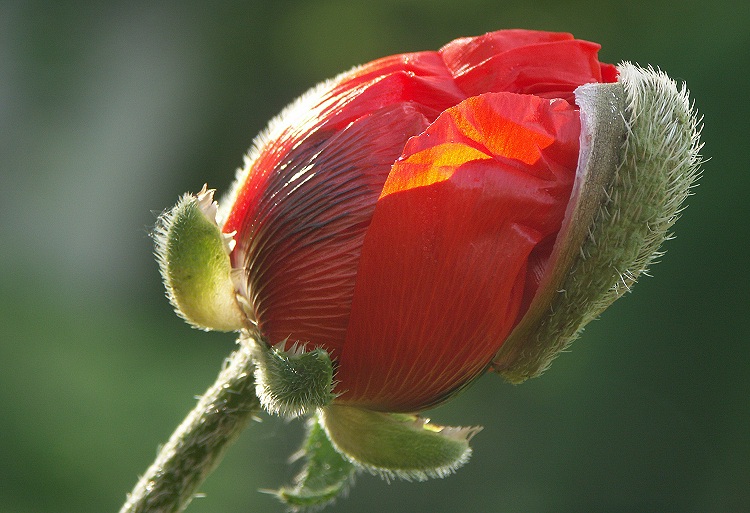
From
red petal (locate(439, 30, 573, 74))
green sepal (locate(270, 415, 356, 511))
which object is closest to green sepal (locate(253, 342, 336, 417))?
green sepal (locate(270, 415, 356, 511))

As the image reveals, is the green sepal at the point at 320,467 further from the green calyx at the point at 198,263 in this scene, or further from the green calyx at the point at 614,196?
A: the green calyx at the point at 614,196

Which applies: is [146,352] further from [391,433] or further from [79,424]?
[391,433]

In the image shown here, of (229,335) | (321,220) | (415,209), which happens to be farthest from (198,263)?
(229,335)

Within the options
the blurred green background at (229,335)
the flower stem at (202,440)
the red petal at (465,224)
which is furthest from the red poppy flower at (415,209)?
the blurred green background at (229,335)

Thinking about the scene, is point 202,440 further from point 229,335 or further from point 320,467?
point 229,335

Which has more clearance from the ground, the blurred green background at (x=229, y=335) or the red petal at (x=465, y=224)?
the blurred green background at (x=229, y=335)
